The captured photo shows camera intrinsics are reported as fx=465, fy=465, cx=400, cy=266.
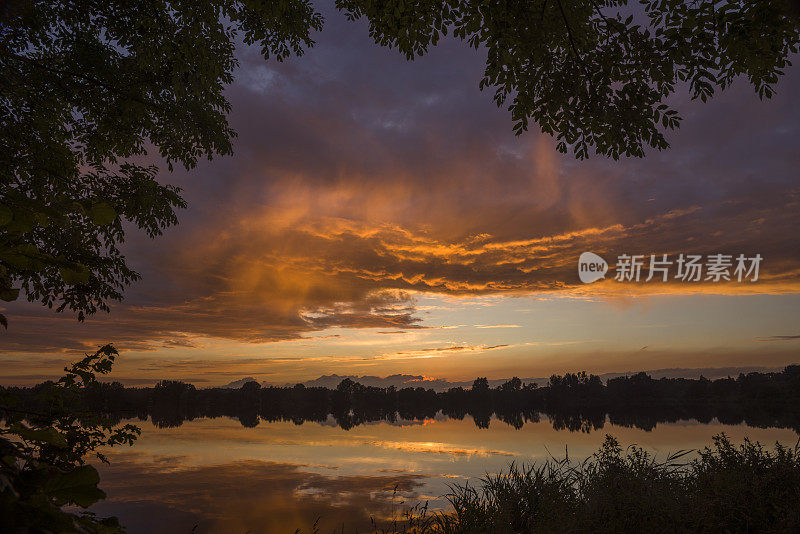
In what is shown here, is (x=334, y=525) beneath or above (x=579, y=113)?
beneath

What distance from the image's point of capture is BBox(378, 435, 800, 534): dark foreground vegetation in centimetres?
834

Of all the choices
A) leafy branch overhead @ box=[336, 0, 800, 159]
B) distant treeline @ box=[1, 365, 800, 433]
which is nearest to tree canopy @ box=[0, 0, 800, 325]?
leafy branch overhead @ box=[336, 0, 800, 159]

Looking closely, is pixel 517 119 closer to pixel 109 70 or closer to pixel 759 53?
pixel 759 53

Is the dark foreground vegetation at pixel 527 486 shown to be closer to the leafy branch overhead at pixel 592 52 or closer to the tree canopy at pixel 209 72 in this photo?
the tree canopy at pixel 209 72

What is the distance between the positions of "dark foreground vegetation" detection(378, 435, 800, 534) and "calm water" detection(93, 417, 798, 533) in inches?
54.8

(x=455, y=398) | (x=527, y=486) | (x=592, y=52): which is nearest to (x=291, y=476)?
(x=527, y=486)

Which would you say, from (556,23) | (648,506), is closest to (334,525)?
(648,506)

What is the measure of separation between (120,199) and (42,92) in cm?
262

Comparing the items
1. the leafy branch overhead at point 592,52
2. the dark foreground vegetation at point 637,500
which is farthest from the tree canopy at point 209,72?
the dark foreground vegetation at point 637,500

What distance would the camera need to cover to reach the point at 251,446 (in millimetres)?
40281

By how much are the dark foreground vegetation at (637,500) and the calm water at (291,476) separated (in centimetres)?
139

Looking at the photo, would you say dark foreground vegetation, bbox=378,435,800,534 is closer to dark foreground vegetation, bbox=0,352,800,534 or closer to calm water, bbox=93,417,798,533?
dark foreground vegetation, bbox=0,352,800,534

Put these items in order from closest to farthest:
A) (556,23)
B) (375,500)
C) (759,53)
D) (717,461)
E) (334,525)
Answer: (759,53) < (556,23) < (717,461) < (334,525) < (375,500)

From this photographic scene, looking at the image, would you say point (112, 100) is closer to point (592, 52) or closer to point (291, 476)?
point (592, 52)
